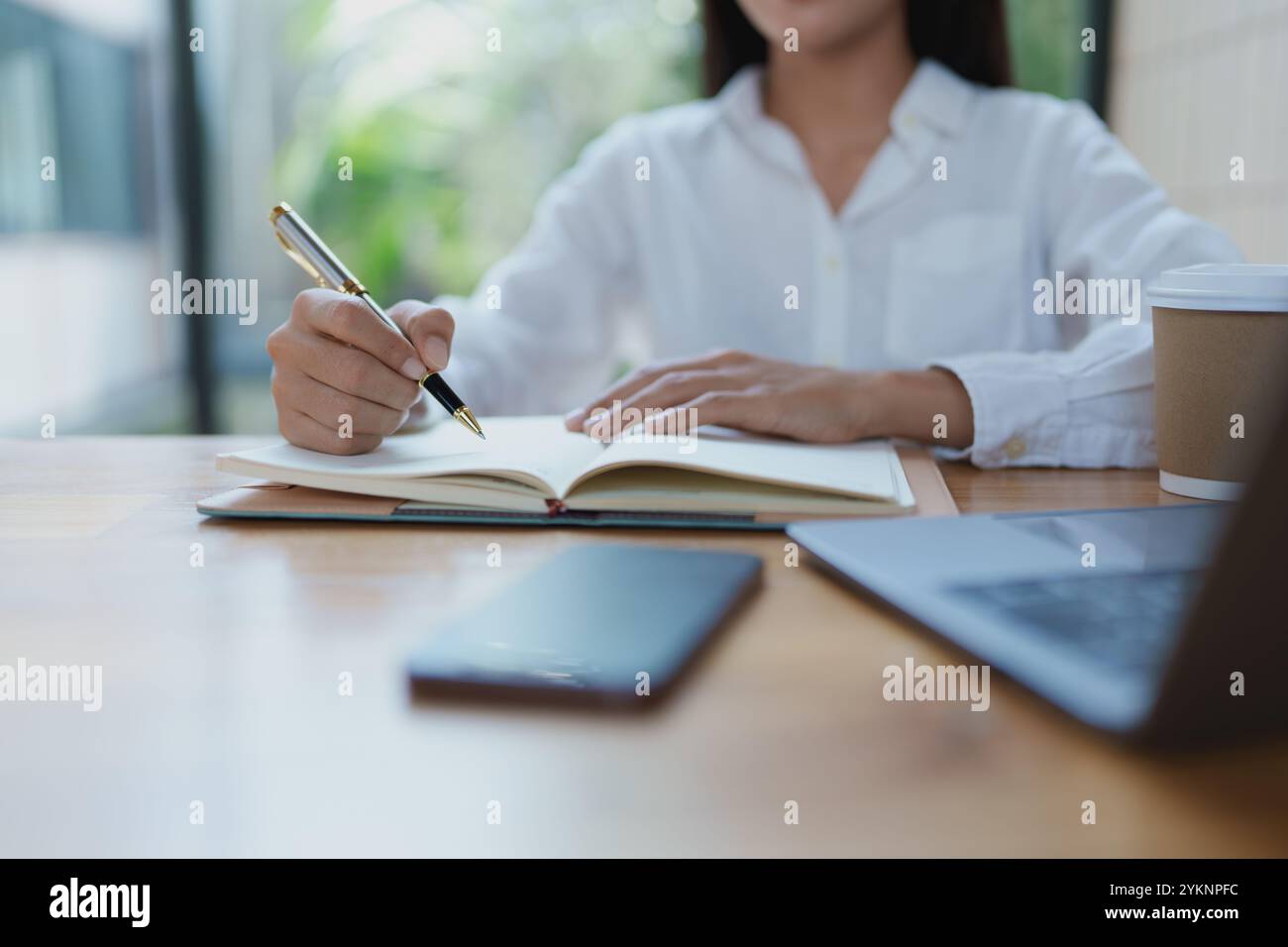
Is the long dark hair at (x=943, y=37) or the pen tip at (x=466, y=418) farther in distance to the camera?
the long dark hair at (x=943, y=37)

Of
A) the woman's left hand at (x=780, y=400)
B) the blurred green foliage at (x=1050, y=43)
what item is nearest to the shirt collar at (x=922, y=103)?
the woman's left hand at (x=780, y=400)

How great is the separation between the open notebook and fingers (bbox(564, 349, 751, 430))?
4.5 inches

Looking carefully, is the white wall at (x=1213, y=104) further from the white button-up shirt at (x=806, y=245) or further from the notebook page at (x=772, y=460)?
the notebook page at (x=772, y=460)

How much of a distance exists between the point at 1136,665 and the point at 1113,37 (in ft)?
10.4

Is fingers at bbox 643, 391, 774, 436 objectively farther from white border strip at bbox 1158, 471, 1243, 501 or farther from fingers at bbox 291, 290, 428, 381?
white border strip at bbox 1158, 471, 1243, 501

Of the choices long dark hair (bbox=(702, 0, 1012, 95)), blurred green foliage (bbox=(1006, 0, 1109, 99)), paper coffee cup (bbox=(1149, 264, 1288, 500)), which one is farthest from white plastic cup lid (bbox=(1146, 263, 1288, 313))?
blurred green foliage (bbox=(1006, 0, 1109, 99))

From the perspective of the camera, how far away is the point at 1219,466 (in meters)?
0.81

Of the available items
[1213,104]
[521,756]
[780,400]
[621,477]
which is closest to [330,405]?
[621,477]

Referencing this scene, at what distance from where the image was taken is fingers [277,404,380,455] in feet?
2.93

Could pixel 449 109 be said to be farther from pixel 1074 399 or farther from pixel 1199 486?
pixel 1199 486

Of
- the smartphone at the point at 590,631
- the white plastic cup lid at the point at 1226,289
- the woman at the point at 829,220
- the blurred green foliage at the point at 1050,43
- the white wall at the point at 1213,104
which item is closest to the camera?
the smartphone at the point at 590,631

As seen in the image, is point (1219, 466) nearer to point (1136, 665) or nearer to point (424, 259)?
point (1136, 665)

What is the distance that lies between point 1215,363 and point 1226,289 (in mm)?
49

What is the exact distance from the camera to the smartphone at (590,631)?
0.46 m
